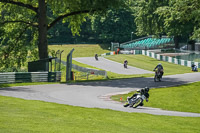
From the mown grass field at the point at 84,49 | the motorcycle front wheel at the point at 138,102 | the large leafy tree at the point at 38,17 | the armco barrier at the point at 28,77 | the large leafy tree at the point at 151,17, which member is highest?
the large leafy tree at the point at 151,17

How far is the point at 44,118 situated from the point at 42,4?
24.7m

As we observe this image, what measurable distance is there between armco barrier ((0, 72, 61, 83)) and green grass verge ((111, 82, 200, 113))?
911cm

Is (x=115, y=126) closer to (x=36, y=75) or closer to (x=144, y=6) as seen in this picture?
(x=36, y=75)

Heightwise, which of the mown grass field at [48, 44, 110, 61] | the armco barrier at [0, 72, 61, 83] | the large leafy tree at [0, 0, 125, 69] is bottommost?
the armco barrier at [0, 72, 61, 83]

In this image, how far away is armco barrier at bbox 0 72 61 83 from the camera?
97.0 feet

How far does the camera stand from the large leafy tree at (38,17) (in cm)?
3575

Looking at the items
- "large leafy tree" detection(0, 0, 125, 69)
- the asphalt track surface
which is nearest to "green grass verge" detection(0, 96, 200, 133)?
the asphalt track surface

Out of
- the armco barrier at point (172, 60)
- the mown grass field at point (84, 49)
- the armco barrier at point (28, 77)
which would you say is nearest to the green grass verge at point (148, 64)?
the armco barrier at point (172, 60)

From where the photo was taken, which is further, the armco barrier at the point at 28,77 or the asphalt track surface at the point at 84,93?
the armco barrier at the point at 28,77

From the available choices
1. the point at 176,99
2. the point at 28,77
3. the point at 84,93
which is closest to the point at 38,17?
the point at 28,77

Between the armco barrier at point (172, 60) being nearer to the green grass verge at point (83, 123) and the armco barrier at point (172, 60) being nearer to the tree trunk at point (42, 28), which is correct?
the tree trunk at point (42, 28)

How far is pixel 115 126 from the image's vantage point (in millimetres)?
12383

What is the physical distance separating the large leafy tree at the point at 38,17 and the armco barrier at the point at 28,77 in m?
4.93

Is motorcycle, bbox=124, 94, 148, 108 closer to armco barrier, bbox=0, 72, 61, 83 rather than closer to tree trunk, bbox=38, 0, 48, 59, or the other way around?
armco barrier, bbox=0, 72, 61, 83
